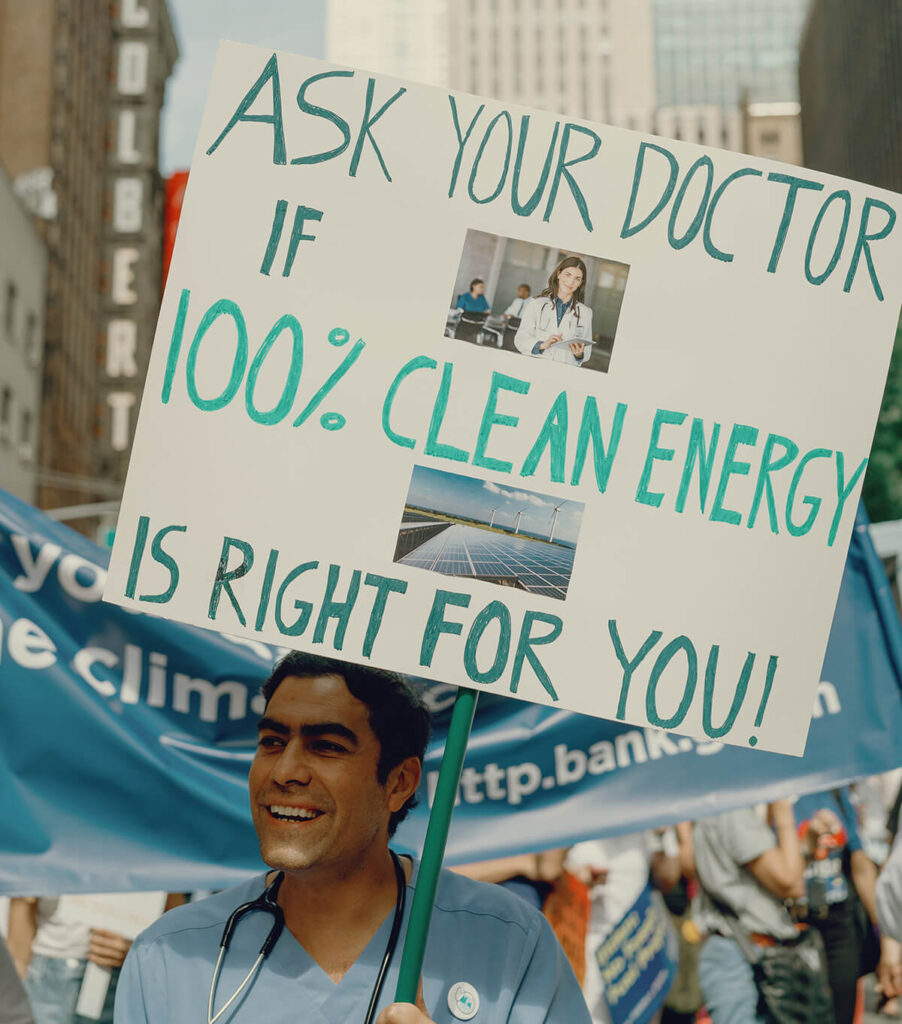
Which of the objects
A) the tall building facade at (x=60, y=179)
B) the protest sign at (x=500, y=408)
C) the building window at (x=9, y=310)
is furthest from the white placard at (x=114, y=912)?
the tall building facade at (x=60, y=179)

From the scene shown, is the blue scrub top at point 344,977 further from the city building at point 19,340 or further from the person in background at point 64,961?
the city building at point 19,340

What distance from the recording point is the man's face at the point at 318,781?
2520 millimetres

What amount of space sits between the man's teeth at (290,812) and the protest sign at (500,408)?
1.00 ft

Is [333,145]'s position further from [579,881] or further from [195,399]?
[579,881]

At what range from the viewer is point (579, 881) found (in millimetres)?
5730

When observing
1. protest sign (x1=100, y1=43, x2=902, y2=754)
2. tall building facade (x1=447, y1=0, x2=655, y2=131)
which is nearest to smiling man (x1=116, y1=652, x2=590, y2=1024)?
protest sign (x1=100, y1=43, x2=902, y2=754)

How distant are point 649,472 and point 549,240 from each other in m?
0.45

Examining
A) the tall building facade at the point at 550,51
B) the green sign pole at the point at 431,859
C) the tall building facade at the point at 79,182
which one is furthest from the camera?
the tall building facade at the point at 550,51

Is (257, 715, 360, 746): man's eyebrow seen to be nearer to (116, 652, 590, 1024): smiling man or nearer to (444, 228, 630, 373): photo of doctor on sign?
(116, 652, 590, 1024): smiling man

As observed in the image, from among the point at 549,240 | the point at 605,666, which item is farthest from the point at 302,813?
the point at 549,240

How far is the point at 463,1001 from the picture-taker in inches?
98.1

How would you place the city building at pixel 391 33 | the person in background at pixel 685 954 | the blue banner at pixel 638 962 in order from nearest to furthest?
the blue banner at pixel 638 962 → the person in background at pixel 685 954 → the city building at pixel 391 33

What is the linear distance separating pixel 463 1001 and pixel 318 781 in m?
0.45

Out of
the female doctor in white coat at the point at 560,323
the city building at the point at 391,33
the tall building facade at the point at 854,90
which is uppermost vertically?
the city building at the point at 391,33
